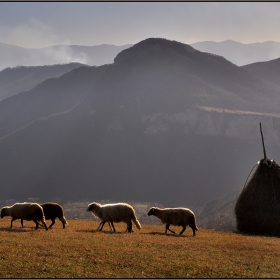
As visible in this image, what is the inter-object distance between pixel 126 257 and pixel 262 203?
20870 millimetres

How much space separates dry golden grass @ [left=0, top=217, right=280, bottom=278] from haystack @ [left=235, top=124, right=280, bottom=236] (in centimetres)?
1045

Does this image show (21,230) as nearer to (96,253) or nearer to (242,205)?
(96,253)

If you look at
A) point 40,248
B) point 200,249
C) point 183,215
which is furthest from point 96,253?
point 183,215

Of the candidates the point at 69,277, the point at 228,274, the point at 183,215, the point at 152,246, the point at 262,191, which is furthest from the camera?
the point at 262,191

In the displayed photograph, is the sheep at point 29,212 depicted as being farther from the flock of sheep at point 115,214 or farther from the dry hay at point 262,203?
the dry hay at point 262,203

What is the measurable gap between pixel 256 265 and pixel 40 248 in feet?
37.1

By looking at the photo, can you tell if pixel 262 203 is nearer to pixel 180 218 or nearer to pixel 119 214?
pixel 180 218

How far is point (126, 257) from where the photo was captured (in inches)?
778

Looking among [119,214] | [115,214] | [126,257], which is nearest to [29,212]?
[115,214]

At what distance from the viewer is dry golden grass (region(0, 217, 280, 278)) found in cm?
1767

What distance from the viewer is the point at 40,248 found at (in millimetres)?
20547

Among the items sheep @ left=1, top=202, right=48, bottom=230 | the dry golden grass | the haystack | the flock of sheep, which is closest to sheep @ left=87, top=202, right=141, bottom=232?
the flock of sheep

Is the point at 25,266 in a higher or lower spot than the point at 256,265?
higher

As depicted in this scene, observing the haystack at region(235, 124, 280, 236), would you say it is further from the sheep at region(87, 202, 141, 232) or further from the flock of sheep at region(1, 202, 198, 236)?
the sheep at region(87, 202, 141, 232)
